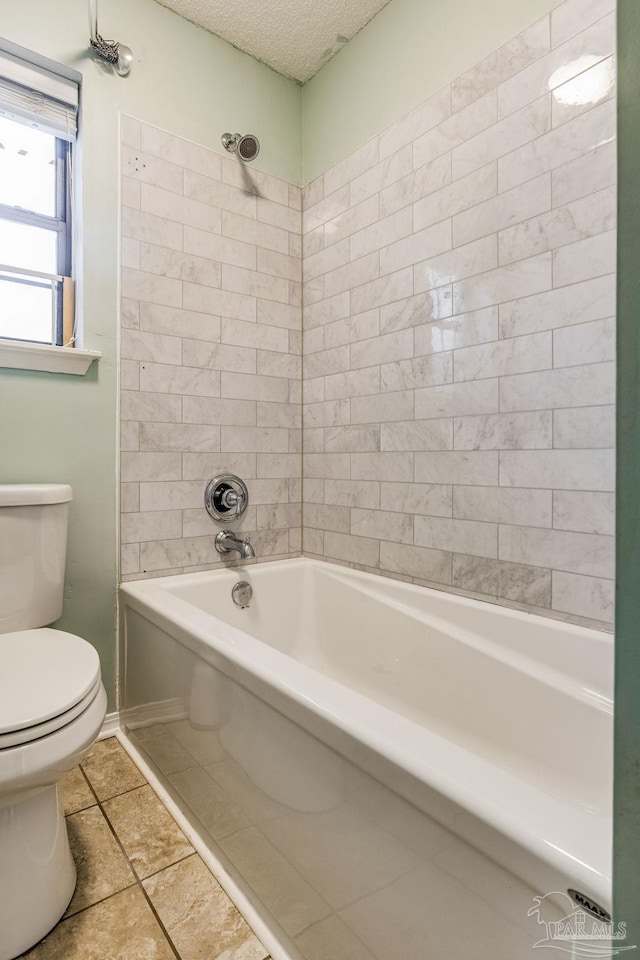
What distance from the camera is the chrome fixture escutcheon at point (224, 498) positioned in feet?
6.61

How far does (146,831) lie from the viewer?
135 centimetres

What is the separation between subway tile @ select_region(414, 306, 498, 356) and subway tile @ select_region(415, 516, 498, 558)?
1.86ft

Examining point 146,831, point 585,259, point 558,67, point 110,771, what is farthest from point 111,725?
point 558,67

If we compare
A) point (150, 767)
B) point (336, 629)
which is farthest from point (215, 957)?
point (336, 629)

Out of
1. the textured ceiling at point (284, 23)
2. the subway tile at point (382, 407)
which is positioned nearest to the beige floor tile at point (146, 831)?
the subway tile at point (382, 407)

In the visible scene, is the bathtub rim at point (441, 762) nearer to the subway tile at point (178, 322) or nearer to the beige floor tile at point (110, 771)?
the beige floor tile at point (110, 771)

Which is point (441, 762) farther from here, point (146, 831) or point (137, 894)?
point (146, 831)

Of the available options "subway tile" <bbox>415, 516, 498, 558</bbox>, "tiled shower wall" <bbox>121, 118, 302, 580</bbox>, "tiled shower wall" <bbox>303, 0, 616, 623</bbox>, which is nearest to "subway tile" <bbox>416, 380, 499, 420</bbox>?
"tiled shower wall" <bbox>303, 0, 616, 623</bbox>

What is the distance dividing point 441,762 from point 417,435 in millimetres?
1199

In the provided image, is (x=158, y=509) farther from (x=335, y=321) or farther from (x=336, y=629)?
(x=335, y=321)

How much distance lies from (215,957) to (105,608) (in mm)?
1099

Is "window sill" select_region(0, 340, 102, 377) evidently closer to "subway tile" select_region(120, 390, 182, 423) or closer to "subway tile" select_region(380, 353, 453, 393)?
"subway tile" select_region(120, 390, 182, 423)

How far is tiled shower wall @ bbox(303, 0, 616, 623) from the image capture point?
4.26ft

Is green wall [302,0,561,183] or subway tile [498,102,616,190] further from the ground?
green wall [302,0,561,183]
